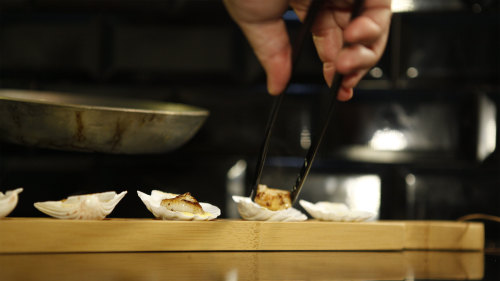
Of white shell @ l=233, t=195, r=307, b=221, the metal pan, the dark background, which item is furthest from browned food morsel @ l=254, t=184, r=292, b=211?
the dark background

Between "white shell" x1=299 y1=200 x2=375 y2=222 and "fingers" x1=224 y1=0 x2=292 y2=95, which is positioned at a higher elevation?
"fingers" x1=224 y1=0 x2=292 y2=95

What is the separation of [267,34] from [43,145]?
0.43 meters

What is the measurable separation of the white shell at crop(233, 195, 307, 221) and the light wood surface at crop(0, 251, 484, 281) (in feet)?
0.17

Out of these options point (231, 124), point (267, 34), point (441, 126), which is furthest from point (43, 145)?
point (441, 126)

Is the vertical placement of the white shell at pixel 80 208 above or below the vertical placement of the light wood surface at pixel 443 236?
above

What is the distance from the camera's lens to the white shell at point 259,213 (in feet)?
2.70

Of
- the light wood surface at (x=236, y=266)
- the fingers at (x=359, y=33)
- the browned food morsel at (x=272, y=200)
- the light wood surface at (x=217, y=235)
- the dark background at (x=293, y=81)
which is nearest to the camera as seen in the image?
the fingers at (x=359, y=33)

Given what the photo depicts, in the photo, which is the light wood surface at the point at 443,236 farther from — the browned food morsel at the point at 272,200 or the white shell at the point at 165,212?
the white shell at the point at 165,212

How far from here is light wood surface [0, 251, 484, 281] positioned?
574mm

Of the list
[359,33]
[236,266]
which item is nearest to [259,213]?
[236,266]

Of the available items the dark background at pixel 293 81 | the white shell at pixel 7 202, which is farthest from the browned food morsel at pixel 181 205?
the dark background at pixel 293 81

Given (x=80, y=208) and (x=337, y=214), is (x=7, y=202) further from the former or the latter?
(x=337, y=214)

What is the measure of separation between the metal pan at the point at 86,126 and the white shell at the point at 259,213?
14 centimetres

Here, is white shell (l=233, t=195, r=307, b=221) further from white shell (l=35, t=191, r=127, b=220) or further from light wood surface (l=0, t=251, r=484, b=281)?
white shell (l=35, t=191, r=127, b=220)
